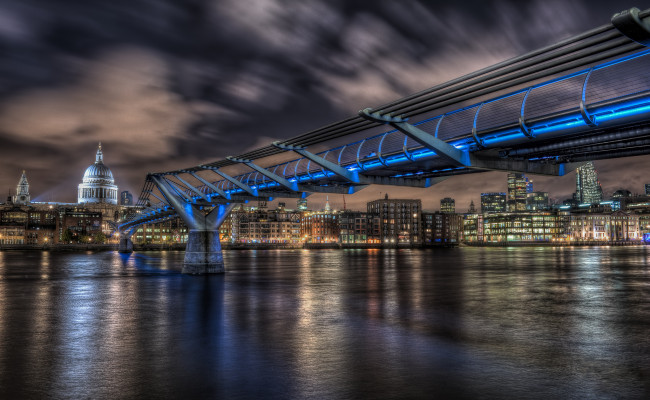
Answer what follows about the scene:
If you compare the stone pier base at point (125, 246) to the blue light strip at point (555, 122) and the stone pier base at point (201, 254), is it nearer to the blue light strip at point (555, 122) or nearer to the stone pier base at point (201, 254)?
the stone pier base at point (201, 254)

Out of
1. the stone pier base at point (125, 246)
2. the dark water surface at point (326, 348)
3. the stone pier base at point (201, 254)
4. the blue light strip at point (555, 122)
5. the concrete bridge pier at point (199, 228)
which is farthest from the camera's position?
the stone pier base at point (125, 246)

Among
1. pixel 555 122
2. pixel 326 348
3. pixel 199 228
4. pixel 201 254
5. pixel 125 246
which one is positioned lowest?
pixel 326 348

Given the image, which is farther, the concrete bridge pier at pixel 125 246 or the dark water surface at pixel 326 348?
the concrete bridge pier at pixel 125 246

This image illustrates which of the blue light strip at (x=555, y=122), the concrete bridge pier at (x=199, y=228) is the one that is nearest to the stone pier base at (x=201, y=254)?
the concrete bridge pier at (x=199, y=228)

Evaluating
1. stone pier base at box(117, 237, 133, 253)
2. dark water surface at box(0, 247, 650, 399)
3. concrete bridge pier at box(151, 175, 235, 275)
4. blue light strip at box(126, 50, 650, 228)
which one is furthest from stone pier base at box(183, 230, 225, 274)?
stone pier base at box(117, 237, 133, 253)

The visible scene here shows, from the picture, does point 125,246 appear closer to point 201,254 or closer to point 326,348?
point 201,254

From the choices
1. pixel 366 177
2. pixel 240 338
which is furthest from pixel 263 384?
pixel 366 177

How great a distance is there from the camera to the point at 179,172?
183 ft

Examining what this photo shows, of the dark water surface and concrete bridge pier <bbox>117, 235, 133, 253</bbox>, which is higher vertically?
concrete bridge pier <bbox>117, 235, 133, 253</bbox>

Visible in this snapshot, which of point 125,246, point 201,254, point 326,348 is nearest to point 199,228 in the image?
point 201,254

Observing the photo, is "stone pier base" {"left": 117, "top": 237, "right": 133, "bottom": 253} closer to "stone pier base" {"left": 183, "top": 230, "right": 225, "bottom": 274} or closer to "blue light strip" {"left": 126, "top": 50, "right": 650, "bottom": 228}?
"stone pier base" {"left": 183, "top": 230, "right": 225, "bottom": 274}

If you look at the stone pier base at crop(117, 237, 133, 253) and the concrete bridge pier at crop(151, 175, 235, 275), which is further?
the stone pier base at crop(117, 237, 133, 253)

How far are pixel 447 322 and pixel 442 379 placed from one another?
10.8m

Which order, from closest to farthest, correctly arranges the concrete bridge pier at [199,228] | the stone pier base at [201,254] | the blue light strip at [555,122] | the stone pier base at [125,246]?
the blue light strip at [555,122] < the concrete bridge pier at [199,228] < the stone pier base at [201,254] < the stone pier base at [125,246]
